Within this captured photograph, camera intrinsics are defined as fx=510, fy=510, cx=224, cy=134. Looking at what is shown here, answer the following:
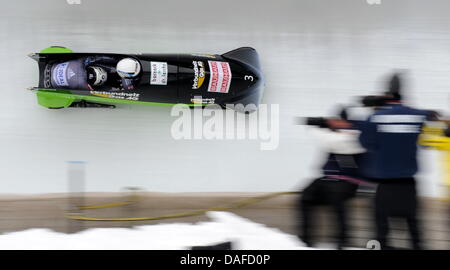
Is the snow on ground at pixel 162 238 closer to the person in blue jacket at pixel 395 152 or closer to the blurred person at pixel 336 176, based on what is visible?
the blurred person at pixel 336 176

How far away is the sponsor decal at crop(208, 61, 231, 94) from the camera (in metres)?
4.48

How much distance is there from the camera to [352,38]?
4.88 metres

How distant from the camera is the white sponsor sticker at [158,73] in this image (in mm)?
4359

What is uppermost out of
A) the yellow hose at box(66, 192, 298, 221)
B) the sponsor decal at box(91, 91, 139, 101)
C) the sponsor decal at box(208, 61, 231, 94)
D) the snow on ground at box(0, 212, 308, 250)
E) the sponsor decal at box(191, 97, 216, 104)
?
the sponsor decal at box(208, 61, 231, 94)

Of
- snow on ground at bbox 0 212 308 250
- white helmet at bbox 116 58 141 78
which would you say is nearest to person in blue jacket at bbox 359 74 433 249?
snow on ground at bbox 0 212 308 250

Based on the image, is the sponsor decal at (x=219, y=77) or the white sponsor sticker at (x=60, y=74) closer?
the white sponsor sticker at (x=60, y=74)

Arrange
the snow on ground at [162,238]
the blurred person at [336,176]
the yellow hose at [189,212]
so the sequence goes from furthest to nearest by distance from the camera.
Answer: the yellow hose at [189,212] < the snow on ground at [162,238] < the blurred person at [336,176]

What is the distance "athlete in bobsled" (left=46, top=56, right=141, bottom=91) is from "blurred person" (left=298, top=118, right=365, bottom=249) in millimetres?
1818

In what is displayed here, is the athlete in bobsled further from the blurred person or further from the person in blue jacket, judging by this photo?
the person in blue jacket

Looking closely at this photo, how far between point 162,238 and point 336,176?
4.19 ft

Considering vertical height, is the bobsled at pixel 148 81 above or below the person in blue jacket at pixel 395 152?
above

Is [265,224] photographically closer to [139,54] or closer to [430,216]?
[430,216]

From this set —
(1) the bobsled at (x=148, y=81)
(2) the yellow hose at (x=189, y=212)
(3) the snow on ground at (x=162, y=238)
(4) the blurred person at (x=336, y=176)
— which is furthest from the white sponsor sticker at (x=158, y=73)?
(4) the blurred person at (x=336, y=176)

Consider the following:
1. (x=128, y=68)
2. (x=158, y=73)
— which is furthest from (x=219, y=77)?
(x=128, y=68)
